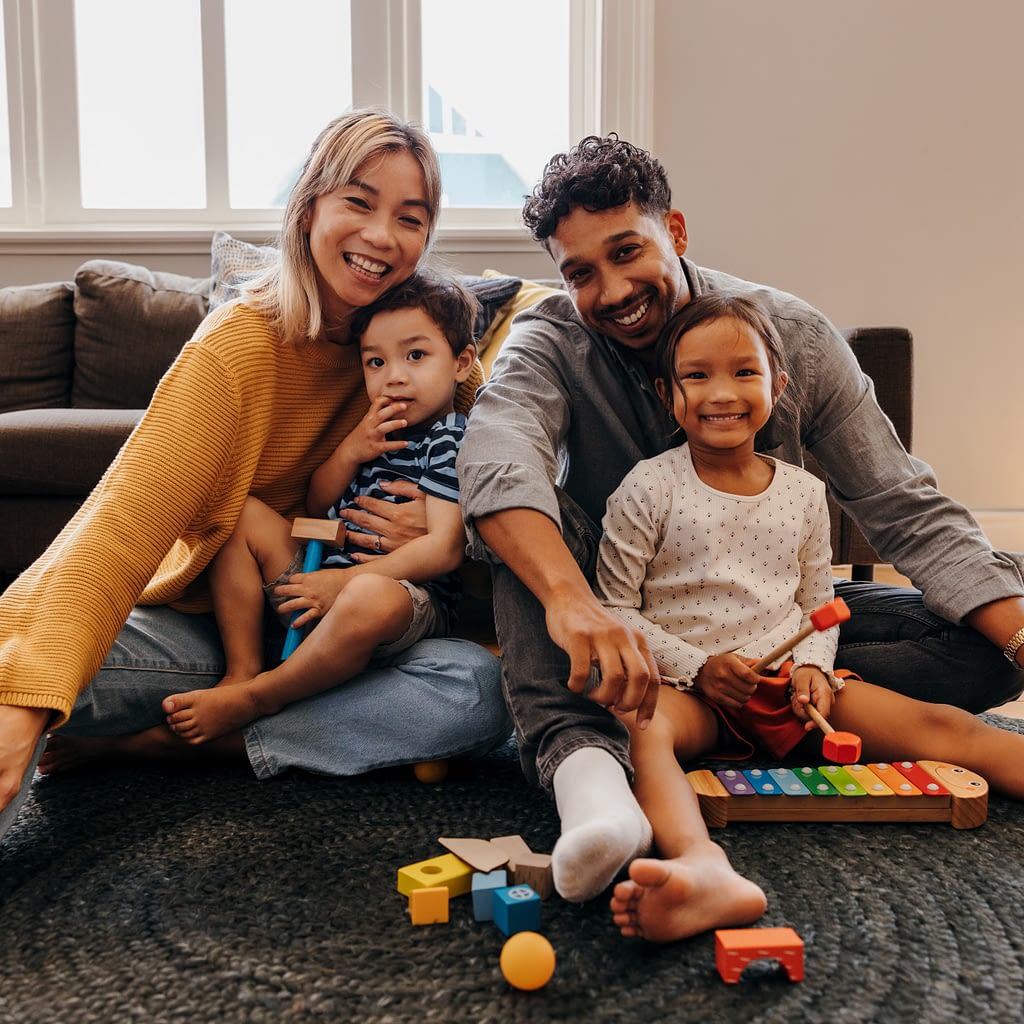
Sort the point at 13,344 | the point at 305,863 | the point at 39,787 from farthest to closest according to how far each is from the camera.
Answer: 1. the point at 13,344
2. the point at 39,787
3. the point at 305,863

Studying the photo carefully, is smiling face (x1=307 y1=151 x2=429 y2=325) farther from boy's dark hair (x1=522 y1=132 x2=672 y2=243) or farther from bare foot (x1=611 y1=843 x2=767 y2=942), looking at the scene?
bare foot (x1=611 y1=843 x2=767 y2=942)

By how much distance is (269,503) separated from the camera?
4.59 ft

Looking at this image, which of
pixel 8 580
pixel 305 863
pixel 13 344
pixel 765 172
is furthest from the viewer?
pixel 765 172

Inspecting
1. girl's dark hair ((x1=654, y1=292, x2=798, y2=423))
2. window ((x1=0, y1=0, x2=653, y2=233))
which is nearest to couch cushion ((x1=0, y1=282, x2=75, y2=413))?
window ((x1=0, y1=0, x2=653, y2=233))

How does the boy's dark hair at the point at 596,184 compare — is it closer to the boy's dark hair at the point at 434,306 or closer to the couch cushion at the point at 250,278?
the boy's dark hair at the point at 434,306

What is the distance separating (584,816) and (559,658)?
0.24 m

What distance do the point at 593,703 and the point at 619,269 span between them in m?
0.54

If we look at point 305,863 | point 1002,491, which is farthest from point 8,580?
point 1002,491

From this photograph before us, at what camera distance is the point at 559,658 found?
1.10 m

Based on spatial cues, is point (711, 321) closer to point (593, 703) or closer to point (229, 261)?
point (593, 703)

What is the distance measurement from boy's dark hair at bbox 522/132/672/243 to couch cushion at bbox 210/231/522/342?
554mm

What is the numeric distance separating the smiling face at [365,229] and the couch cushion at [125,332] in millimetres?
1208

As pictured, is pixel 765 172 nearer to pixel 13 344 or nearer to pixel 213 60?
pixel 213 60

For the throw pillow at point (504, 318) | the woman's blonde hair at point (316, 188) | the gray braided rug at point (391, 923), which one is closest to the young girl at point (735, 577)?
the gray braided rug at point (391, 923)
